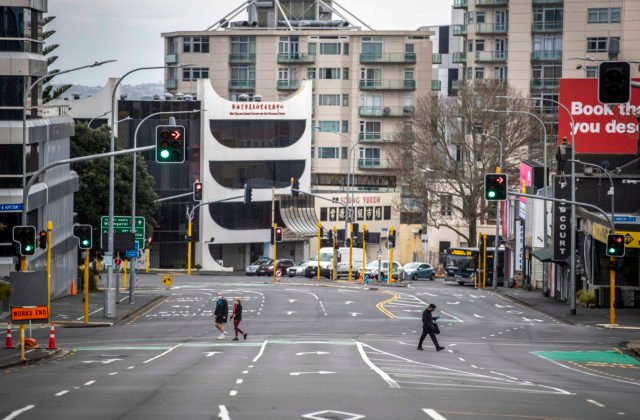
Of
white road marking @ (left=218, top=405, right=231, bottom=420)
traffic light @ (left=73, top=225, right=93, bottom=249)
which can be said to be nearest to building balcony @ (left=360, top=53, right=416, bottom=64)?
traffic light @ (left=73, top=225, right=93, bottom=249)

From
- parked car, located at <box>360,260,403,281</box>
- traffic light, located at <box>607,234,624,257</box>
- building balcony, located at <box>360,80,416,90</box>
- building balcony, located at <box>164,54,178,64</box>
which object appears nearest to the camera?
traffic light, located at <box>607,234,624,257</box>

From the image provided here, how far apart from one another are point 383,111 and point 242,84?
15154 millimetres

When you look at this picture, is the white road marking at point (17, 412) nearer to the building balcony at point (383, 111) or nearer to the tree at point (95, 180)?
the tree at point (95, 180)

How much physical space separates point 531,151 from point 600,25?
2852cm

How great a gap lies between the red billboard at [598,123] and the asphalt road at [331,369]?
16.5 meters

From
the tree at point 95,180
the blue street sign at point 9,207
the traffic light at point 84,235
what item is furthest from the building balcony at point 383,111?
the traffic light at point 84,235

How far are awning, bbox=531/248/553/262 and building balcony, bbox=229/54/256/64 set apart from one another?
65.9m

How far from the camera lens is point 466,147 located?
10381cm

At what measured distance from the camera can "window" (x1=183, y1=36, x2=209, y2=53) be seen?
139 m

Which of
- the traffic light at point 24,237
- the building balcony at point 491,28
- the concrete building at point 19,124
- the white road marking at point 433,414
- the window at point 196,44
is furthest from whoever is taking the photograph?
the window at point 196,44

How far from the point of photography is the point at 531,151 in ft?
350

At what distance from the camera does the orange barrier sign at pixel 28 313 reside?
37.3 meters

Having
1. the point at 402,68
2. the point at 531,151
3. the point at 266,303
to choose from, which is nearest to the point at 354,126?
the point at 402,68

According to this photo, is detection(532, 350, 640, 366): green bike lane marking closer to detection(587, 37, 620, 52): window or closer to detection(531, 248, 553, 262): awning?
detection(531, 248, 553, 262): awning
